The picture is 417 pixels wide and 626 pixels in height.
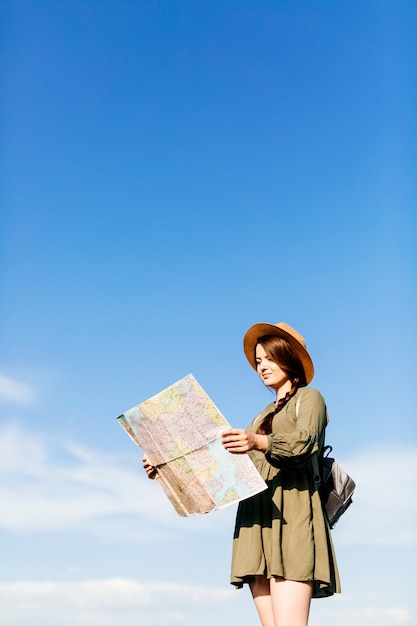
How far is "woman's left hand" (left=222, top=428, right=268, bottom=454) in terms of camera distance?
3.78m

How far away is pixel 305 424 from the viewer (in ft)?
13.0

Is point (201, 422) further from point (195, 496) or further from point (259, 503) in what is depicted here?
point (259, 503)

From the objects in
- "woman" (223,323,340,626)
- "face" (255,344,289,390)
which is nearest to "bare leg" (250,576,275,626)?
"woman" (223,323,340,626)

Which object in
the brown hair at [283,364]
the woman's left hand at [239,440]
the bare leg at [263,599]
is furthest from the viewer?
the brown hair at [283,364]

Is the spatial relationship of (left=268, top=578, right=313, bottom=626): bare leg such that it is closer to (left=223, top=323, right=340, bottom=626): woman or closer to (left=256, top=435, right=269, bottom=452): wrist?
(left=223, top=323, right=340, bottom=626): woman

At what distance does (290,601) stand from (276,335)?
4.79ft

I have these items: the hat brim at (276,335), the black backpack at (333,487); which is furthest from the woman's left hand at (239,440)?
the hat brim at (276,335)

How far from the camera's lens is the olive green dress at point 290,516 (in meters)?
3.87

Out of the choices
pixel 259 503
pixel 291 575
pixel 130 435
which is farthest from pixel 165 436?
pixel 291 575

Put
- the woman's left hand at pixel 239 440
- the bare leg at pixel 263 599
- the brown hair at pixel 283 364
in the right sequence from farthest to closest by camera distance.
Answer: the brown hair at pixel 283 364, the bare leg at pixel 263 599, the woman's left hand at pixel 239 440

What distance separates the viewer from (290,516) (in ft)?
13.3

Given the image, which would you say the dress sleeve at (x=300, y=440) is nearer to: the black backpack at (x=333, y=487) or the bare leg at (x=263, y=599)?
the black backpack at (x=333, y=487)

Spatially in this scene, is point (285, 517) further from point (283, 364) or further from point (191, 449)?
point (283, 364)

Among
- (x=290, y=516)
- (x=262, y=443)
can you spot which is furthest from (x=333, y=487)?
(x=262, y=443)
